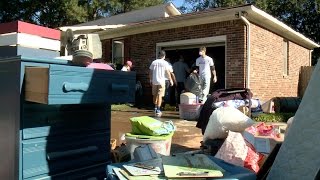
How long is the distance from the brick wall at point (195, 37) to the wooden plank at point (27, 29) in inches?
367

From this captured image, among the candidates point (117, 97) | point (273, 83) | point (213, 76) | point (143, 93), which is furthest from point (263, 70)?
point (117, 97)

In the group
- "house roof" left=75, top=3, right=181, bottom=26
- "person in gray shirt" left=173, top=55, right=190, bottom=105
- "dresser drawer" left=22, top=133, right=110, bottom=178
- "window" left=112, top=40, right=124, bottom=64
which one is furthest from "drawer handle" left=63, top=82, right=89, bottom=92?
"house roof" left=75, top=3, right=181, bottom=26

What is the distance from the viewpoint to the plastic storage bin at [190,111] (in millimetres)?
9945

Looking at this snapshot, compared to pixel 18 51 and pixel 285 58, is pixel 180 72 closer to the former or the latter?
pixel 285 58

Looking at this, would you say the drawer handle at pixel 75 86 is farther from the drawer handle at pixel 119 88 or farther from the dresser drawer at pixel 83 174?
the dresser drawer at pixel 83 174

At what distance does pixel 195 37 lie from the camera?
13078 mm

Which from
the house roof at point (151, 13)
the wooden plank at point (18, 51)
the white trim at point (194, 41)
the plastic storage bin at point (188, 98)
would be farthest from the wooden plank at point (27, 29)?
the house roof at point (151, 13)

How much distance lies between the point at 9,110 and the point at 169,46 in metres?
11.5

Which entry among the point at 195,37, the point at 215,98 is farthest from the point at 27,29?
the point at 195,37

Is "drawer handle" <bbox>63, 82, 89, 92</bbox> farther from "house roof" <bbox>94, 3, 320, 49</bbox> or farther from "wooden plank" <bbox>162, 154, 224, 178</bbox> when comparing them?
"house roof" <bbox>94, 3, 320, 49</bbox>

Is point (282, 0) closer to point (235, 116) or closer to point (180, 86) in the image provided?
point (180, 86)

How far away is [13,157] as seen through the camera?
2762 mm

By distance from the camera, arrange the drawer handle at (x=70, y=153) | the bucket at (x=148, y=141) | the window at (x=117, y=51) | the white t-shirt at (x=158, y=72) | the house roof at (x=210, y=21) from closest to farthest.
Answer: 1. the drawer handle at (x=70, y=153)
2. the bucket at (x=148, y=141)
3. the white t-shirt at (x=158, y=72)
4. the house roof at (x=210, y=21)
5. the window at (x=117, y=51)

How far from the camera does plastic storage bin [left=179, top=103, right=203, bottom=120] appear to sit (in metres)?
9.95
